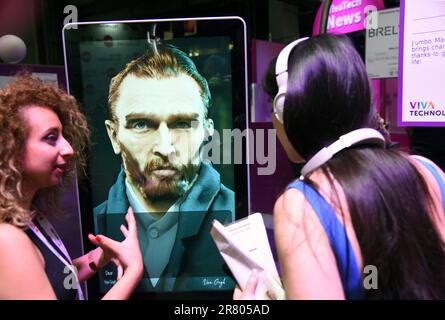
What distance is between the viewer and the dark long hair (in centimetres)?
69

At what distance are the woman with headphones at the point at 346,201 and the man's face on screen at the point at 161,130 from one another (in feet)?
1.48

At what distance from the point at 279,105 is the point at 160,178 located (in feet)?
1.89

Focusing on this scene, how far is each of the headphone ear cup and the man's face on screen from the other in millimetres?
396

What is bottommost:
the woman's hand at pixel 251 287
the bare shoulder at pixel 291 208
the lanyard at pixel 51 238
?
the woman's hand at pixel 251 287

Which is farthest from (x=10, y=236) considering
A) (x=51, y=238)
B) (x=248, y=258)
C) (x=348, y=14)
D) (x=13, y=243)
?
(x=348, y=14)

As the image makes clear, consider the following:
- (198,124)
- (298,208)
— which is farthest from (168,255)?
(298,208)

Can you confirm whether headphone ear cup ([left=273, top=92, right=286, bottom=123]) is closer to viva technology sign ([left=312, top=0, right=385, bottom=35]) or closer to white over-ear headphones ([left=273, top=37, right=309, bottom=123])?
white over-ear headphones ([left=273, top=37, right=309, bottom=123])

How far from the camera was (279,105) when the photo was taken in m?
0.81

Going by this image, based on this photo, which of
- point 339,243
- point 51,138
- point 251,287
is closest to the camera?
point 339,243

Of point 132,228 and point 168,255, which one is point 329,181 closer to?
point 132,228

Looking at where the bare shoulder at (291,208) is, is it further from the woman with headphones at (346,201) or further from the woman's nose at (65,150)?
the woman's nose at (65,150)

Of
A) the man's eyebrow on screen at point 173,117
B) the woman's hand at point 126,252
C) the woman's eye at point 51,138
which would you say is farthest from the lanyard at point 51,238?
the man's eyebrow on screen at point 173,117

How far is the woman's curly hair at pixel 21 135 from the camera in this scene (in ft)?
2.63

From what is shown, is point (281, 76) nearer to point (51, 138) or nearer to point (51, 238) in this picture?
point (51, 138)
